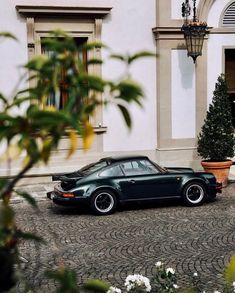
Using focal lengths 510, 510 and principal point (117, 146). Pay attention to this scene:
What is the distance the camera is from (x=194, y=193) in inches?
438

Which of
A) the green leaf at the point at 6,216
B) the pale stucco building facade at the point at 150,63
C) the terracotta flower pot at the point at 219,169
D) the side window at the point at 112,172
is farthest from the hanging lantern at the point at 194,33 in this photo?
the green leaf at the point at 6,216

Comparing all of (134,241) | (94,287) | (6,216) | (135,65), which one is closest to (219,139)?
(135,65)

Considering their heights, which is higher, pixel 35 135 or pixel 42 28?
pixel 42 28

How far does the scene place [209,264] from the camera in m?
7.06

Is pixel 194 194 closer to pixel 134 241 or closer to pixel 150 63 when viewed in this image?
pixel 134 241

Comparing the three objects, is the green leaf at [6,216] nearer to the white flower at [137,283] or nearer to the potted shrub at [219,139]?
the white flower at [137,283]

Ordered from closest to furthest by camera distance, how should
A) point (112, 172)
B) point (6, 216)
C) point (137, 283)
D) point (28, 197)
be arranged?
point (6, 216) → point (28, 197) → point (137, 283) → point (112, 172)

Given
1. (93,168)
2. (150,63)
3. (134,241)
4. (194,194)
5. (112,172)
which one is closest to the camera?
(134,241)

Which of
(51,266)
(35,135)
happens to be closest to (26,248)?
(51,266)

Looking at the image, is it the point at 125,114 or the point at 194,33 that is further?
the point at 194,33

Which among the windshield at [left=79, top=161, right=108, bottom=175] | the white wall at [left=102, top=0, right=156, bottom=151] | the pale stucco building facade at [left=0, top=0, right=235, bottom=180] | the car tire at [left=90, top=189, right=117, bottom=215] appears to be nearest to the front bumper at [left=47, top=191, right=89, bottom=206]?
the car tire at [left=90, top=189, right=117, bottom=215]

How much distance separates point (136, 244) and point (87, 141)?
7126 millimetres

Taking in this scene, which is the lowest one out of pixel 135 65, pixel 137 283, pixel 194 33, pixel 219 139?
pixel 137 283

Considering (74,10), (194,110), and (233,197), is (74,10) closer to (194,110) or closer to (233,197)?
(194,110)
